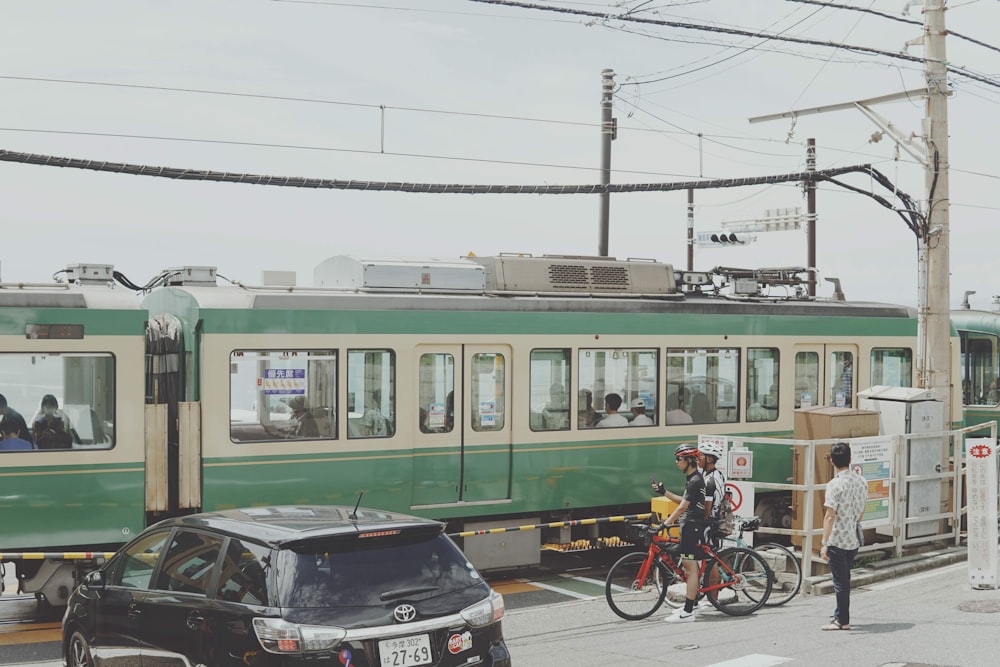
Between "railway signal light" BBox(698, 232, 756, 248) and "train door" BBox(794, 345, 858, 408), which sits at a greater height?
"railway signal light" BBox(698, 232, 756, 248)

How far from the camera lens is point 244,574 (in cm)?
654

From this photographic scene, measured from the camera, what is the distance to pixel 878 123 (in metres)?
16.2

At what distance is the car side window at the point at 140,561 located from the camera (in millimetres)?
7414

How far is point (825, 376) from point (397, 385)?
22.3ft

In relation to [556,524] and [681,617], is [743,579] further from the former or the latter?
[556,524]

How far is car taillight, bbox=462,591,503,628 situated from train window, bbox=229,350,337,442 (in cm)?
561

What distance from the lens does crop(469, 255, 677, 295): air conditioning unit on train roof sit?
46.2 ft

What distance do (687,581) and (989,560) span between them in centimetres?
332

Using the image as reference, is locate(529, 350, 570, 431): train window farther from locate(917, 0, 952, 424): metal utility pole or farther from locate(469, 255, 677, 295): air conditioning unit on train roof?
locate(917, 0, 952, 424): metal utility pole

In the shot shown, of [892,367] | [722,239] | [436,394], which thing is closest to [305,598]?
[436,394]

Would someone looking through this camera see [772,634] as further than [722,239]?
No

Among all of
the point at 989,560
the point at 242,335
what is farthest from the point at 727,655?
the point at 242,335

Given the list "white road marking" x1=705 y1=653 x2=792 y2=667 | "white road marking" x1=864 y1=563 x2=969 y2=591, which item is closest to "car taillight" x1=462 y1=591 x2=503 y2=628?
"white road marking" x1=705 y1=653 x2=792 y2=667

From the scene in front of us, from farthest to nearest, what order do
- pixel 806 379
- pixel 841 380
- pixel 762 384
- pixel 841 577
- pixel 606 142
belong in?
pixel 606 142, pixel 841 380, pixel 806 379, pixel 762 384, pixel 841 577
